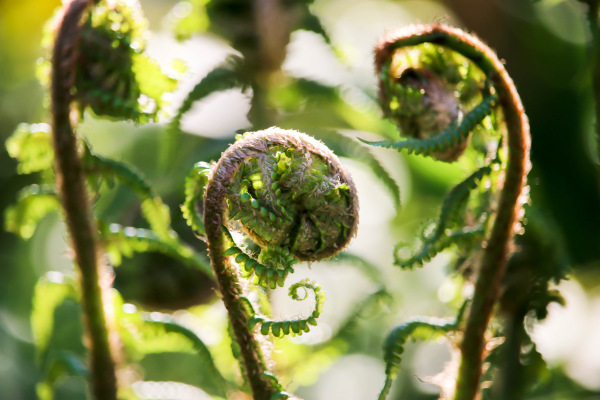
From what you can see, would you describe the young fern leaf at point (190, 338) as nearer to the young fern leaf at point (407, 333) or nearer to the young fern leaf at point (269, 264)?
the young fern leaf at point (407, 333)

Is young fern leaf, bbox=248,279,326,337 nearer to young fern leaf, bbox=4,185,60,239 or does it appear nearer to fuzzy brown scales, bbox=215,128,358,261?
fuzzy brown scales, bbox=215,128,358,261

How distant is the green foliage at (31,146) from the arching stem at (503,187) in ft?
2.00

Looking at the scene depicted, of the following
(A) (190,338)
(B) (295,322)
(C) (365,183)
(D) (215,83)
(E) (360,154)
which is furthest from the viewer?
(C) (365,183)

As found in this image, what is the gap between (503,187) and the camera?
3.54 feet

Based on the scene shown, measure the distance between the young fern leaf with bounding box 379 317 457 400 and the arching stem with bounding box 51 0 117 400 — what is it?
46 centimetres

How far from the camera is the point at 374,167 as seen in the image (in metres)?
1.58

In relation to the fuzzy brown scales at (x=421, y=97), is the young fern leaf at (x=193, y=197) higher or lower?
lower

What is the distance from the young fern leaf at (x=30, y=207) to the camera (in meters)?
1.43

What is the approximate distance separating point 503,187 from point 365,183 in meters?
1.17

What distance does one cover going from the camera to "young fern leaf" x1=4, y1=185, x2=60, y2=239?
1.43 m

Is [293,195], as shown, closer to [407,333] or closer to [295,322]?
[295,322]

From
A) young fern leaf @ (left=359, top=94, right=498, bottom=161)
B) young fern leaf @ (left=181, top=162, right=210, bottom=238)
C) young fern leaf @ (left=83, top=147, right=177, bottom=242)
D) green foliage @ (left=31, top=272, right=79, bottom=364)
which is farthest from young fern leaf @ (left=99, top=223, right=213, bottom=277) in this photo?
young fern leaf @ (left=359, top=94, right=498, bottom=161)

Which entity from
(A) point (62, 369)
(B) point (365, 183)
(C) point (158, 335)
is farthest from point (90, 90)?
(B) point (365, 183)

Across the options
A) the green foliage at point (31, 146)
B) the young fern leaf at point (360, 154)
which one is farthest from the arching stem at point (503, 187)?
the green foliage at point (31, 146)
